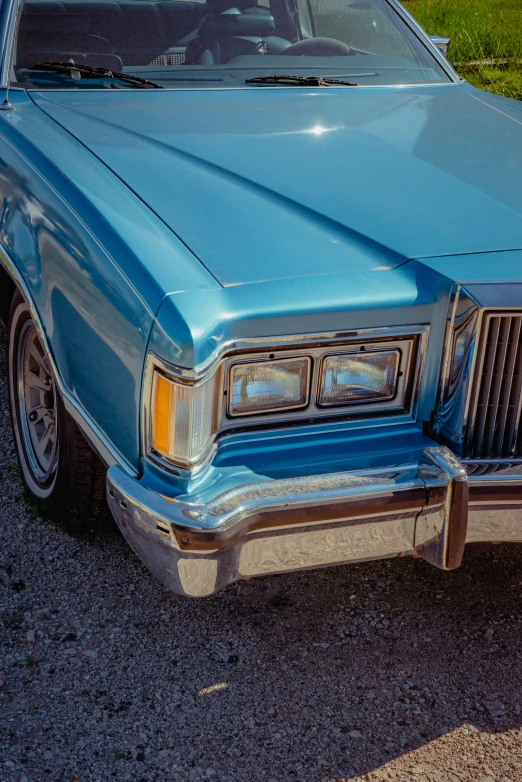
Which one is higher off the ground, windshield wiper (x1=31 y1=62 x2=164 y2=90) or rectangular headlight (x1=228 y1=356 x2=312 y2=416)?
windshield wiper (x1=31 y1=62 x2=164 y2=90)

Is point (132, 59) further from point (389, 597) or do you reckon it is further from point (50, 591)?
point (389, 597)

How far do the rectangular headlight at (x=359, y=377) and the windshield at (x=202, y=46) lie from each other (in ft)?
5.06

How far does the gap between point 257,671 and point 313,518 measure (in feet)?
1.96

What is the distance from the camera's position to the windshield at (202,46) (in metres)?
2.92

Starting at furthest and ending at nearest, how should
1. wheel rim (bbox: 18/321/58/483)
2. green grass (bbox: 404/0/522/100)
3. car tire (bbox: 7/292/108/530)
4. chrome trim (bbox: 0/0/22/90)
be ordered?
green grass (bbox: 404/0/522/100) < chrome trim (bbox: 0/0/22/90) < wheel rim (bbox: 18/321/58/483) < car tire (bbox: 7/292/108/530)

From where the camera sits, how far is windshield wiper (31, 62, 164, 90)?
288 centimetres

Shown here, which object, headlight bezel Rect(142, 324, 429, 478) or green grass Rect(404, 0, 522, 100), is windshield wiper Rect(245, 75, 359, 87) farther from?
green grass Rect(404, 0, 522, 100)

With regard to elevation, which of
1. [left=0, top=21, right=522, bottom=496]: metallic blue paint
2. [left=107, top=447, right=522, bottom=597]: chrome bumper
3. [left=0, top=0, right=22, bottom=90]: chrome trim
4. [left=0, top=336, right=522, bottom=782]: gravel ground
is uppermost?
[left=0, top=0, right=22, bottom=90]: chrome trim

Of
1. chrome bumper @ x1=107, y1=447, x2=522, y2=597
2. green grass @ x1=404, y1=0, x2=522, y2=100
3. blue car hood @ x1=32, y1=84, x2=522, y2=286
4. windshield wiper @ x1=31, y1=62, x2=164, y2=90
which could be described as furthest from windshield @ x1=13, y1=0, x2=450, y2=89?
green grass @ x1=404, y1=0, x2=522, y2=100

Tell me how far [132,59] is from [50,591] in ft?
6.14

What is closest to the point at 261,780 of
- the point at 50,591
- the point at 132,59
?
the point at 50,591

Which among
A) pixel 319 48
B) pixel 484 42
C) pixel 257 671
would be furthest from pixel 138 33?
pixel 484 42

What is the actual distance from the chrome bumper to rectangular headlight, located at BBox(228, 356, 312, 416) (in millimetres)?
174

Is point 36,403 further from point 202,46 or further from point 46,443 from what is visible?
point 202,46
